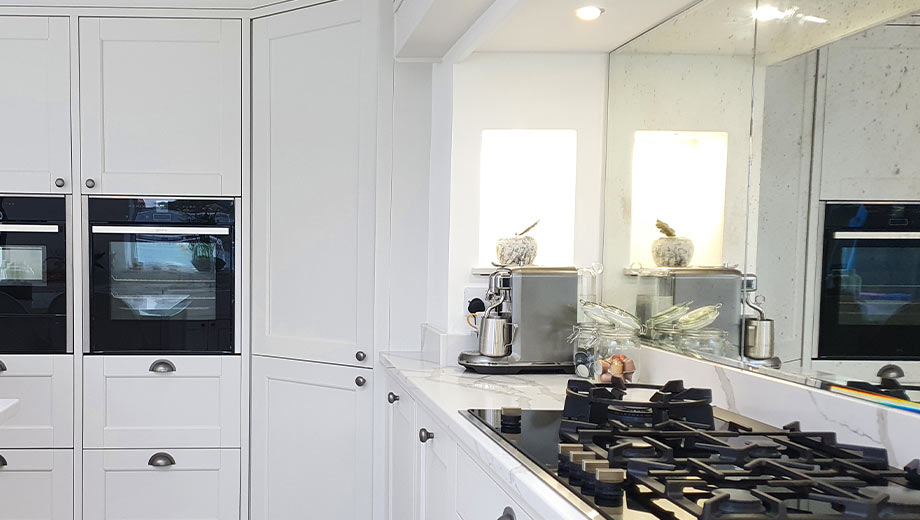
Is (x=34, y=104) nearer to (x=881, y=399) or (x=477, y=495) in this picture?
(x=477, y=495)

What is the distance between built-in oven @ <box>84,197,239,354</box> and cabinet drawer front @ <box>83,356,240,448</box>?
0.05m

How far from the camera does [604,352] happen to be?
2.14 meters

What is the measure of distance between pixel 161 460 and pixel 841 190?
7.93 feet

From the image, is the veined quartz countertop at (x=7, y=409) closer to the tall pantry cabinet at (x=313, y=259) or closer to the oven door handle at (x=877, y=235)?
the tall pantry cabinet at (x=313, y=259)

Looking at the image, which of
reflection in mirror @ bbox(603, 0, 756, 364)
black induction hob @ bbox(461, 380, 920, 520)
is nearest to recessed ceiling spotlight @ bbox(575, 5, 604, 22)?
reflection in mirror @ bbox(603, 0, 756, 364)

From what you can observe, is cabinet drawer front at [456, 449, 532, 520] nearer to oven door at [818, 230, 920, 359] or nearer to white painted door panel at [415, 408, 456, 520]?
white painted door panel at [415, 408, 456, 520]

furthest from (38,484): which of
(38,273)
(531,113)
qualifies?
(531,113)

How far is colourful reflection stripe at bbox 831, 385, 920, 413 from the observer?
1275 mm

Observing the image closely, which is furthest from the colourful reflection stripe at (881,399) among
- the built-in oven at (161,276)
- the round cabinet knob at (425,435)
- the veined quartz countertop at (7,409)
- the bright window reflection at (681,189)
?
the built-in oven at (161,276)

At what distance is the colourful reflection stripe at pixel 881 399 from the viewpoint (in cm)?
128

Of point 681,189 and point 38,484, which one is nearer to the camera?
point 681,189

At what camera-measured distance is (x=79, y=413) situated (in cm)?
298

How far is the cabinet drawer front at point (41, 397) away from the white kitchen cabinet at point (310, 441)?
2.15ft

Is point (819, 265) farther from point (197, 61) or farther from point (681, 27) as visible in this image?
point (197, 61)
